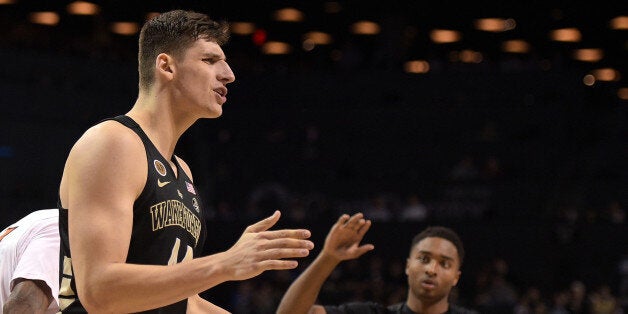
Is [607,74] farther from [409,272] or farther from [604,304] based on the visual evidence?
[409,272]

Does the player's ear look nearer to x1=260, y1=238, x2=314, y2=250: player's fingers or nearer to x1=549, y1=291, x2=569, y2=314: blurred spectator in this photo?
x1=260, y1=238, x2=314, y2=250: player's fingers

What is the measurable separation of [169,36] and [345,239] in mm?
2625

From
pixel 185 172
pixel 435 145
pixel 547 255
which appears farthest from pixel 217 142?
pixel 185 172

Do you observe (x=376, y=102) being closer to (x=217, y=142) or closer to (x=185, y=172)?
(x=217, y=142)

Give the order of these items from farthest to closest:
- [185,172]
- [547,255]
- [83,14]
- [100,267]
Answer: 1. [83,14]
2. [547,255]
3. [185,172]
4. [100,267]

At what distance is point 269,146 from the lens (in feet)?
61.1

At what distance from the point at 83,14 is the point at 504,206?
33.7ft

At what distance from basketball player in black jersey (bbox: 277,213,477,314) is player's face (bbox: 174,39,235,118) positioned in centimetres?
231

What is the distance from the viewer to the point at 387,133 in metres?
18.8

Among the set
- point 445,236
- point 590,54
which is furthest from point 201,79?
point 590,54

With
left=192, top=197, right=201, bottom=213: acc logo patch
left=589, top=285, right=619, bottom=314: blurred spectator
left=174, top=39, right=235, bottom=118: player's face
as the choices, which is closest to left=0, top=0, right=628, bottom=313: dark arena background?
left=589, top=285, right=619, bottom=314: blurred spectator

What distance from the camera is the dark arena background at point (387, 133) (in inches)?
614

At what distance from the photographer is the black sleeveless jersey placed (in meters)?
2.98

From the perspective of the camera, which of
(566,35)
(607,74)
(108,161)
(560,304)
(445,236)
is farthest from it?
(566,35)
